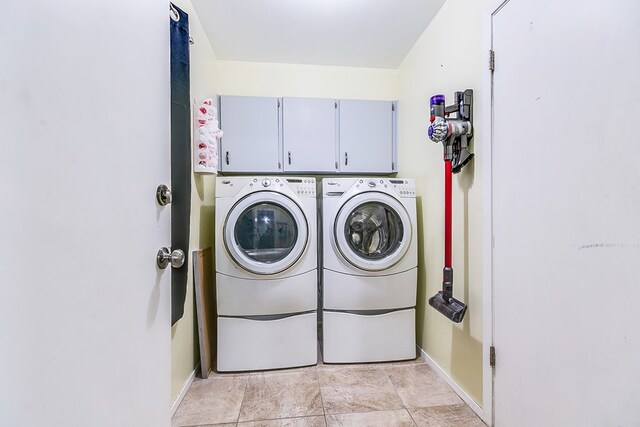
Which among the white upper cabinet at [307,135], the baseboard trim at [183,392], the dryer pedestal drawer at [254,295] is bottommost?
the baseboard trim at [183,392]

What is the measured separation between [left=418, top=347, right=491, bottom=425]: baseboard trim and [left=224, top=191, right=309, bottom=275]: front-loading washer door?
115 centimetres

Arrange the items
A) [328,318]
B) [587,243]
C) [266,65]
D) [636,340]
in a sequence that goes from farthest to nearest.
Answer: [266,65]
[328,318]
[587,243]
[636,340]

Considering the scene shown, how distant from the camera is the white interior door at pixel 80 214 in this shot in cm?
42

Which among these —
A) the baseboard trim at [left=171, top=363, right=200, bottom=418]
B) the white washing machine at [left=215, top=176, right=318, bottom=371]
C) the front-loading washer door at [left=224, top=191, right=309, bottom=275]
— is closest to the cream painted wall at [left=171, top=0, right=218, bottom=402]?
the baseboard trim at [left=171, top=363, right=200, bottom=418]

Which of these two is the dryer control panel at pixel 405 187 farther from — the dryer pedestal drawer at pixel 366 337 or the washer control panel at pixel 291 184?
the dryer pedestal drawer at pixel 366 337

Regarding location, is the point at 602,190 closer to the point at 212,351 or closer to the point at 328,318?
the point at 328,318

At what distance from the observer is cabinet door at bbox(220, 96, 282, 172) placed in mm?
2258

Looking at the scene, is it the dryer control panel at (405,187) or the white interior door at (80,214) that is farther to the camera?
the dryer control panel at (405,187)

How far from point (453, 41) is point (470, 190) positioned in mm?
892

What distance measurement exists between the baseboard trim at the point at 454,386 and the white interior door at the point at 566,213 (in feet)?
0.45

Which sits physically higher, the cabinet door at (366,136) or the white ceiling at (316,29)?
the white ceiling at (316,29)

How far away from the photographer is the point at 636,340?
770 mm

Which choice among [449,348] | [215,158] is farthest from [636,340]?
[215,158]

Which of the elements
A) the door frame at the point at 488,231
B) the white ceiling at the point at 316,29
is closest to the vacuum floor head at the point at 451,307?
the door frame at the point at 488,231
